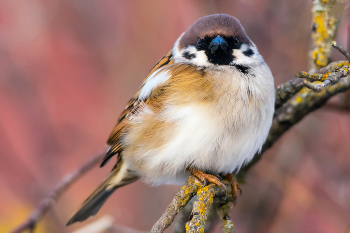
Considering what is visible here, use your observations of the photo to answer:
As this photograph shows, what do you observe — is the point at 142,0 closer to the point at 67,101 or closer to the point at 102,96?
the point at 102,96

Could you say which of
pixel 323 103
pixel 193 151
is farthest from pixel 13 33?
pixel 323 103

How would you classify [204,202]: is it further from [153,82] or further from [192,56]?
[192,56]

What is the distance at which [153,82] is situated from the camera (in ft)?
7.19

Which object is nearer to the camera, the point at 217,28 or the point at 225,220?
the point at 225,220

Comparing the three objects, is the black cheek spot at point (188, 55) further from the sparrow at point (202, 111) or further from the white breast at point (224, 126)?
the white breast at point (224, 126)

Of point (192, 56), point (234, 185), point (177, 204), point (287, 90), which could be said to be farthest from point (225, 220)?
point (192, 56)

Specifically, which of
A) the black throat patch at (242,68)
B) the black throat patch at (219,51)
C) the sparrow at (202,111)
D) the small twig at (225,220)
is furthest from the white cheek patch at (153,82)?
the small twig at (225,220)

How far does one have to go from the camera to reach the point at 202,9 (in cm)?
282

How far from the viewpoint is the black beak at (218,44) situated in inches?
82.5

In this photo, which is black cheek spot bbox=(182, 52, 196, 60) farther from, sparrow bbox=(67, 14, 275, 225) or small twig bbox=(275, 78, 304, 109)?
small twig bbox=(275, 78, 304, 109)

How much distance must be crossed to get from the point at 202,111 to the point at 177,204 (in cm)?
56

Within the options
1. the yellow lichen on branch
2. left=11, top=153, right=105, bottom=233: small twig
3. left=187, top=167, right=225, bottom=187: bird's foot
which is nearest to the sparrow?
left=187, top=167, right=225, bottom=187: bird's foot

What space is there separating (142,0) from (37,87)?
59.4 inches

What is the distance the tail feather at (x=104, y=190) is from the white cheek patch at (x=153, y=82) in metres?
0.57
